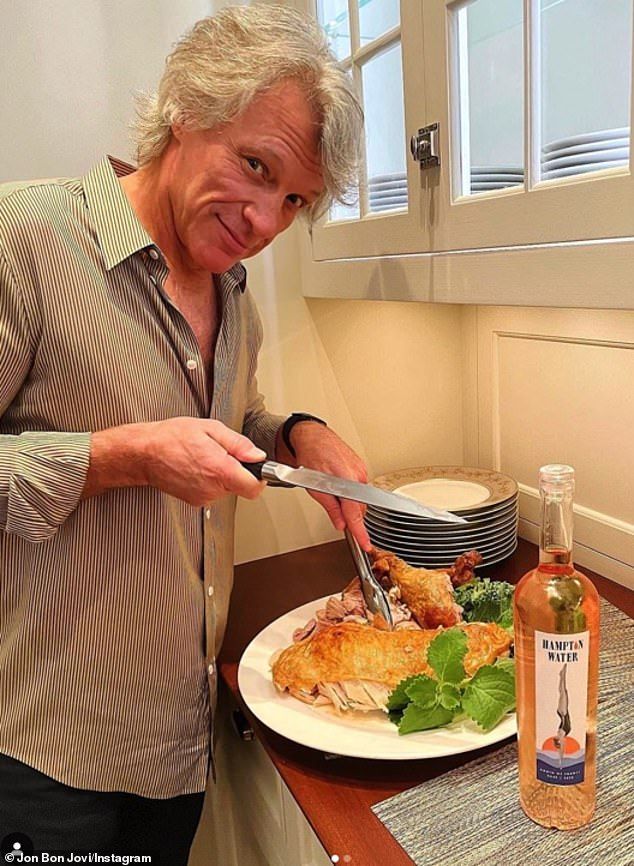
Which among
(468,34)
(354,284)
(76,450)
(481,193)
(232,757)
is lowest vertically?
(232,757)

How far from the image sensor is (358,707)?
0.85 m

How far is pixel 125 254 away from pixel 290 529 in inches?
29.7

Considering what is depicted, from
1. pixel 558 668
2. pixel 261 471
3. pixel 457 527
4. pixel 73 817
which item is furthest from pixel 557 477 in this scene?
pixel 73 817

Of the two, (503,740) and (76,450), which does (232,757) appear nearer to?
(503,740)

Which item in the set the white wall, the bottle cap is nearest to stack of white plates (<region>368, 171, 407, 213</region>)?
the white wall

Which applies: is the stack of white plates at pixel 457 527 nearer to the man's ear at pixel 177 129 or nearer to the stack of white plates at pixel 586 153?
the stack of white plates at pixel 586 153

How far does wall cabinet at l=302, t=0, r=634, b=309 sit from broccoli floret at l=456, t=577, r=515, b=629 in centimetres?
43

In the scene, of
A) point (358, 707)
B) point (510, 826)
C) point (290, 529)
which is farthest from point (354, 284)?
point (510, 826)

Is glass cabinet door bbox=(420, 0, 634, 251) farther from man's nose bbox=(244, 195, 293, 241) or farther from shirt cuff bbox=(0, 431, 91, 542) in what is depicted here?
shirt cuff bbox=(0, 431, 91, 542)

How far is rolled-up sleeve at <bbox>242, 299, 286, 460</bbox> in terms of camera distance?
115 centimetres

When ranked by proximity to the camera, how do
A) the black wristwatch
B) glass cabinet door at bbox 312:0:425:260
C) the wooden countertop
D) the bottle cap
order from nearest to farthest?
the bottle cap, the wooden countertop, glass cabinet door at bbox 312:0:425:260, the black wristwatch

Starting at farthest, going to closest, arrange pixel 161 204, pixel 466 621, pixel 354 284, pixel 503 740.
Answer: pixel 354 284
pixel 466 621
pixel 161 204
pixel 503 740

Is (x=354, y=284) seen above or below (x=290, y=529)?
above

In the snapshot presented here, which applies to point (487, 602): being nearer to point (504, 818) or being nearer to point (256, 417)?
point (504, 818)
